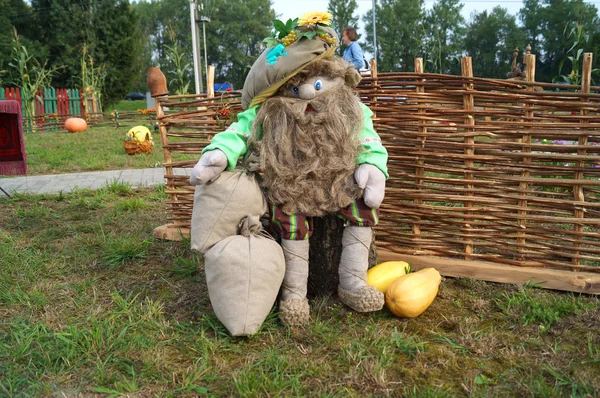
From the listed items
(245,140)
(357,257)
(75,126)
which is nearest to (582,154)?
(357,257)

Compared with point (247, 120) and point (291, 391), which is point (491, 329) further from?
point (247, 120)

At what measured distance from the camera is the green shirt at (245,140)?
2514 mm

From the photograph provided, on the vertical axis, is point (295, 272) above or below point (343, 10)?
below

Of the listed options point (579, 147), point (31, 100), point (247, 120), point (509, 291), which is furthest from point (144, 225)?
point (31, 100)

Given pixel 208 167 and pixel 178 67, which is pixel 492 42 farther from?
pixel 208 167

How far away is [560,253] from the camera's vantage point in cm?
295

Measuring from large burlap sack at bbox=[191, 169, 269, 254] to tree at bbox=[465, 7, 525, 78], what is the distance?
2061 inches

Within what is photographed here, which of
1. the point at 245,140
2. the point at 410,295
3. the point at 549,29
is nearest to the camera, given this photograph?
the point at 410,295

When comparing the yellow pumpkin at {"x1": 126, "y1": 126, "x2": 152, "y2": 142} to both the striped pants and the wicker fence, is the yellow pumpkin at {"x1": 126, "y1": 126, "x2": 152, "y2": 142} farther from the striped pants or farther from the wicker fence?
the striped pants

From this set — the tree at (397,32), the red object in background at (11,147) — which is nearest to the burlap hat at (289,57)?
the red object in background at (11,147)

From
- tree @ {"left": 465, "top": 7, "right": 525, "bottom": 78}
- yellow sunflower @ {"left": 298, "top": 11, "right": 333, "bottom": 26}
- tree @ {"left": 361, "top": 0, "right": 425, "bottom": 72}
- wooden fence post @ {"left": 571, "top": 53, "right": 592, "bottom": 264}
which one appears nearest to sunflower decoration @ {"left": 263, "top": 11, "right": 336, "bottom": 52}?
yellow sunflower @ {"left": 298, "top": 11, "right": 333, "bottom": 26}

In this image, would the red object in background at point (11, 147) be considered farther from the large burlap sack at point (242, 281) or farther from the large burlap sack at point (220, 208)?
the large burlap sack at point (242, 281)

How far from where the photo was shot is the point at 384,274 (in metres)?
2.79

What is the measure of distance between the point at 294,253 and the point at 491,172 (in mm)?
1314
